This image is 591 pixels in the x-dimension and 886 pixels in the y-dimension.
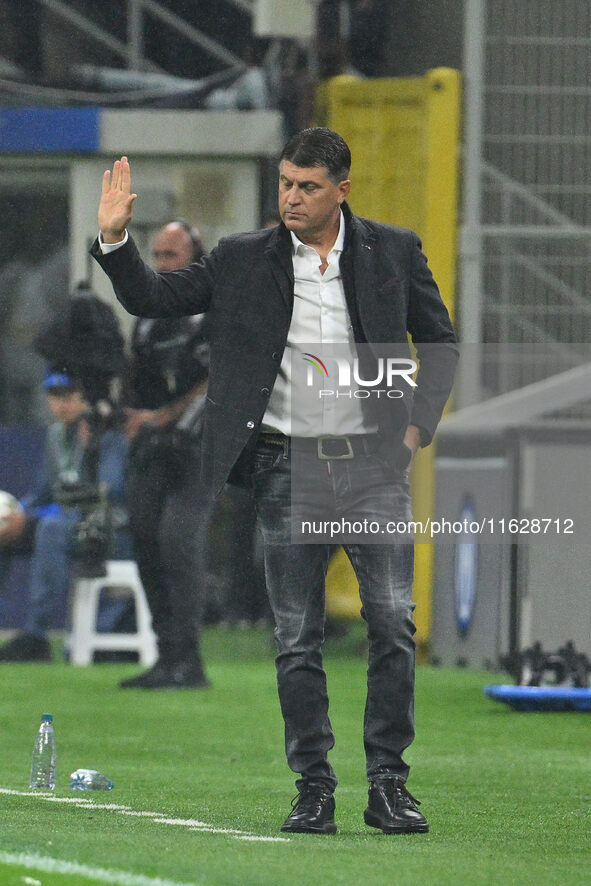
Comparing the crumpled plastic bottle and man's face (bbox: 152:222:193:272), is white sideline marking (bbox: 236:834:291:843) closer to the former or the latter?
the crumpled plastic bottle

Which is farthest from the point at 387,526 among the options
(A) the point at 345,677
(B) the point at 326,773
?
(A) the point at 345,677

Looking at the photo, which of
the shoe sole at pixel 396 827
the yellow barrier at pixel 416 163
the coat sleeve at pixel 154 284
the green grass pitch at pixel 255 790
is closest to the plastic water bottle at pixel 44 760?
the green grass pitch at pixel 255 790

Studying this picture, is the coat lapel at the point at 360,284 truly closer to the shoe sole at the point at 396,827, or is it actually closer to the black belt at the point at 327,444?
the black belt at the point at 327,444

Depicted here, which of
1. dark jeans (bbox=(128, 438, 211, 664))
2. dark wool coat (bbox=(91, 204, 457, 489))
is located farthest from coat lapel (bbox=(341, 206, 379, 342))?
dark jeans (bbox=(128, 438, 211, 664))

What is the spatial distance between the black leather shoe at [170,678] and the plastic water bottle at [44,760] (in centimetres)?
262

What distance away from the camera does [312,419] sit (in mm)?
4426

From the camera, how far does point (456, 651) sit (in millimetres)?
9406

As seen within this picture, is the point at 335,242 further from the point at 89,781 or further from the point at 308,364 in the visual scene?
the point at 89,781

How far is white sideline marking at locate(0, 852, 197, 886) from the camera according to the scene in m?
3.45

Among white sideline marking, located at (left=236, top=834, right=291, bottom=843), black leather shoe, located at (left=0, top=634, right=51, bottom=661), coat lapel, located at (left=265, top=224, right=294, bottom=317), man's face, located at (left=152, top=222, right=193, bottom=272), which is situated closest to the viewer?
white sideline marking, located at (left=236, top=834, right=291, bottom=843)

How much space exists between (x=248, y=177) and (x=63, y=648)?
9.54 ft

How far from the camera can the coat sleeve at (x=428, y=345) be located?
4.53 meters

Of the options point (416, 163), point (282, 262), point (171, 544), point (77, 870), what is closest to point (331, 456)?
point (282, 262)

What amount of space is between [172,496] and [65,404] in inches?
63.7
